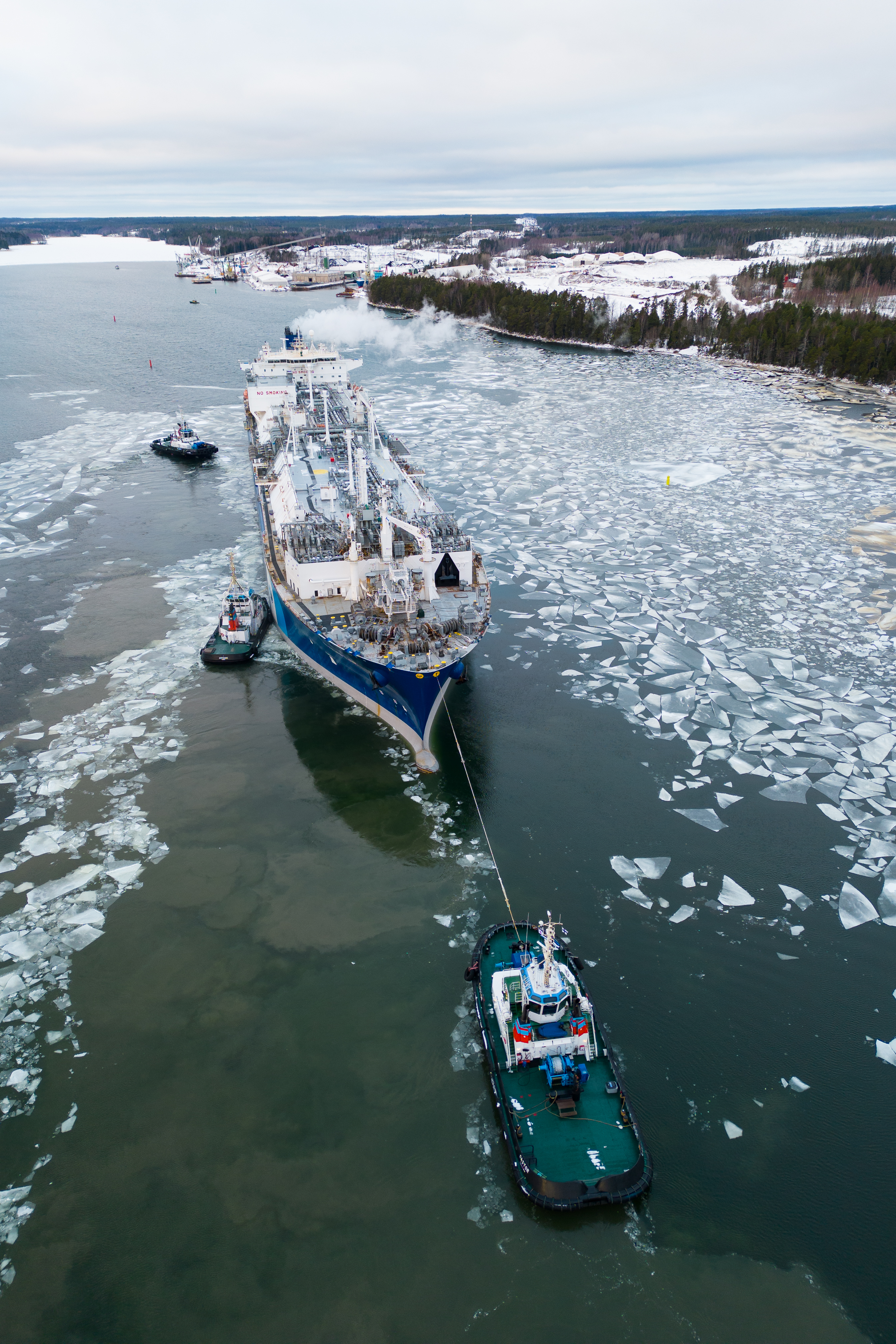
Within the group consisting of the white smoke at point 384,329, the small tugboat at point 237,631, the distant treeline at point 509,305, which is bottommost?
the small tugboat at point 237,631

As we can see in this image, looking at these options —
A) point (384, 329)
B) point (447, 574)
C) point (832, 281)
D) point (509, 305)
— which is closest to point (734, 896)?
point (447, 574)

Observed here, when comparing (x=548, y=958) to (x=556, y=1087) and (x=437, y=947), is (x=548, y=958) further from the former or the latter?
(x=437, y=947)

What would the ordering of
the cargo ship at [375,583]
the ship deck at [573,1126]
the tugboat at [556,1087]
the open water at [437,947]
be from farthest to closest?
1. the cargo ship at [375,583]
2. the ship deck at [573,1126]
3. the tugboat at [556,1087]
4. the open water at [437,947]

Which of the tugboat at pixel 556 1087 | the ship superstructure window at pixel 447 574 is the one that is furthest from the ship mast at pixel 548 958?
the ship superstructure window at pixel 447 574

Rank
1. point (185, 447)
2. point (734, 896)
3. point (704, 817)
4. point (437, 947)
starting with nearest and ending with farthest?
point (437, 947), point (734, 896), point (704, 817), point (185, 447)

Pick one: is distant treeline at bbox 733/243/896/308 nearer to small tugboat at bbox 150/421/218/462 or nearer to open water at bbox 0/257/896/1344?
small tugboat at bbox 150/421/218/462

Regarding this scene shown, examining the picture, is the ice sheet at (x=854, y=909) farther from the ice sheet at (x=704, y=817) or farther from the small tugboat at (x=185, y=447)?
the small tugboat at (x=185, y=447)

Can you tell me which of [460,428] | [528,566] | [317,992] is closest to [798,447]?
[460,428]
